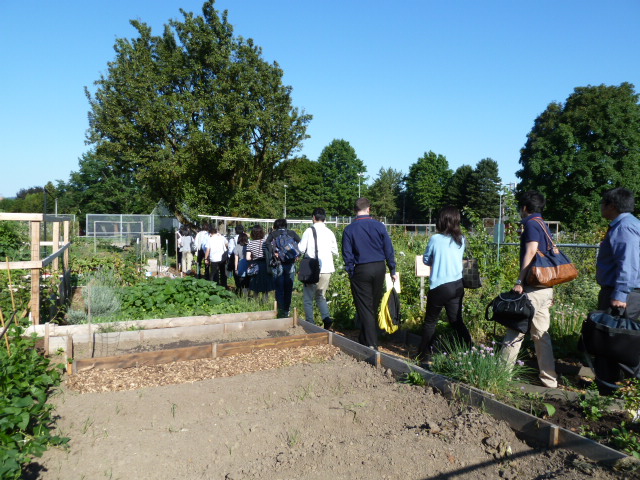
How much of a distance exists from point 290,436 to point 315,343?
2469mm

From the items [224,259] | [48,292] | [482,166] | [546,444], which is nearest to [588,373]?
[546,444]

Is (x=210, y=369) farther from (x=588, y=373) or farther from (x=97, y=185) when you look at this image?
(x=97, y=185)

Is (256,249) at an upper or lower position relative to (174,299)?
upper

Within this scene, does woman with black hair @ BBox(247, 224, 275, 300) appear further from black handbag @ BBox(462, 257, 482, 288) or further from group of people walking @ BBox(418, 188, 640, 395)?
black handbag @ BBox(462, 257, 482, 288)

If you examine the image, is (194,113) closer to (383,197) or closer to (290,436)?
(290,436)

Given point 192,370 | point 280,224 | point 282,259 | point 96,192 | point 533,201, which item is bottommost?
point 192,370

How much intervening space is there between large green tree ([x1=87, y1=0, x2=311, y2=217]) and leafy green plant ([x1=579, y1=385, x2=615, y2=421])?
817 inches

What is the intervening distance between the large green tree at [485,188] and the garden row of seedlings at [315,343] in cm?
5832

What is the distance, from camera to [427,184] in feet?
242

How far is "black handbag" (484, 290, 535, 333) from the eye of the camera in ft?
13.2

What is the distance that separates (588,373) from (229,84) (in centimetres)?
2135

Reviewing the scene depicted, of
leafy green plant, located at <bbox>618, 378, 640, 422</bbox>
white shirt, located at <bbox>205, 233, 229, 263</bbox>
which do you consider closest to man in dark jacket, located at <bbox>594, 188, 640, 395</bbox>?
leafy green plant, located at <bbox>618, 378, 640, 422</bbox>

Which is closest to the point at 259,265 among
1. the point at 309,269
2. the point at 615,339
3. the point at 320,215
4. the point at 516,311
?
the point at 309,269

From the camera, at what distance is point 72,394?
14.3ft
